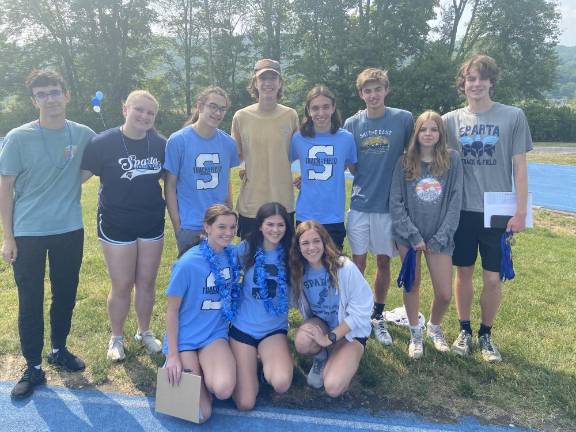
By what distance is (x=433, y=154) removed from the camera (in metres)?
3.35

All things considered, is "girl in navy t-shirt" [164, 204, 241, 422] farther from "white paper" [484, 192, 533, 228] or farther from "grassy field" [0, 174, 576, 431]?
"white paper" [484, 192, 533, 228]

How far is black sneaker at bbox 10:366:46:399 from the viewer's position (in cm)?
307

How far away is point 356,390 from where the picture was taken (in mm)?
3217

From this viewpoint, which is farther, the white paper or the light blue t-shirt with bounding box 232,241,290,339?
the white paper

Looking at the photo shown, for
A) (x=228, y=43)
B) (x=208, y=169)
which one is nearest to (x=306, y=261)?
(x=208, y=169)

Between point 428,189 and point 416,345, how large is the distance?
1327 millimetres

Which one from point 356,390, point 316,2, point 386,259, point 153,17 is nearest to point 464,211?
point 386,259

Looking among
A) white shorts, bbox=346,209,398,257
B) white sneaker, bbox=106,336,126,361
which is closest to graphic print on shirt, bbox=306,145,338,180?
white shorts, bbox=346,209,398,257

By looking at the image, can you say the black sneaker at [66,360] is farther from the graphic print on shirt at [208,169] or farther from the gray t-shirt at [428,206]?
the gray t-shirt at [428,206]

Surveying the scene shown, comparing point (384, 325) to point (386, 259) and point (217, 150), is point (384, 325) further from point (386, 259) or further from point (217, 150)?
point (217, 150)

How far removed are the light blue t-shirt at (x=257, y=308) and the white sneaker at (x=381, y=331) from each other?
109 cm

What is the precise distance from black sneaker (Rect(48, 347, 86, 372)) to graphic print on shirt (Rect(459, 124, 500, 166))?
3495 millimetres

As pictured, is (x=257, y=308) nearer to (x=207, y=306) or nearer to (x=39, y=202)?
(x=207, y=306)

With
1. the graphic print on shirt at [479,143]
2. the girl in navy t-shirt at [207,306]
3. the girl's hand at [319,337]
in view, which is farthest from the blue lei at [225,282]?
the graphic print on shirt at [479,143]
